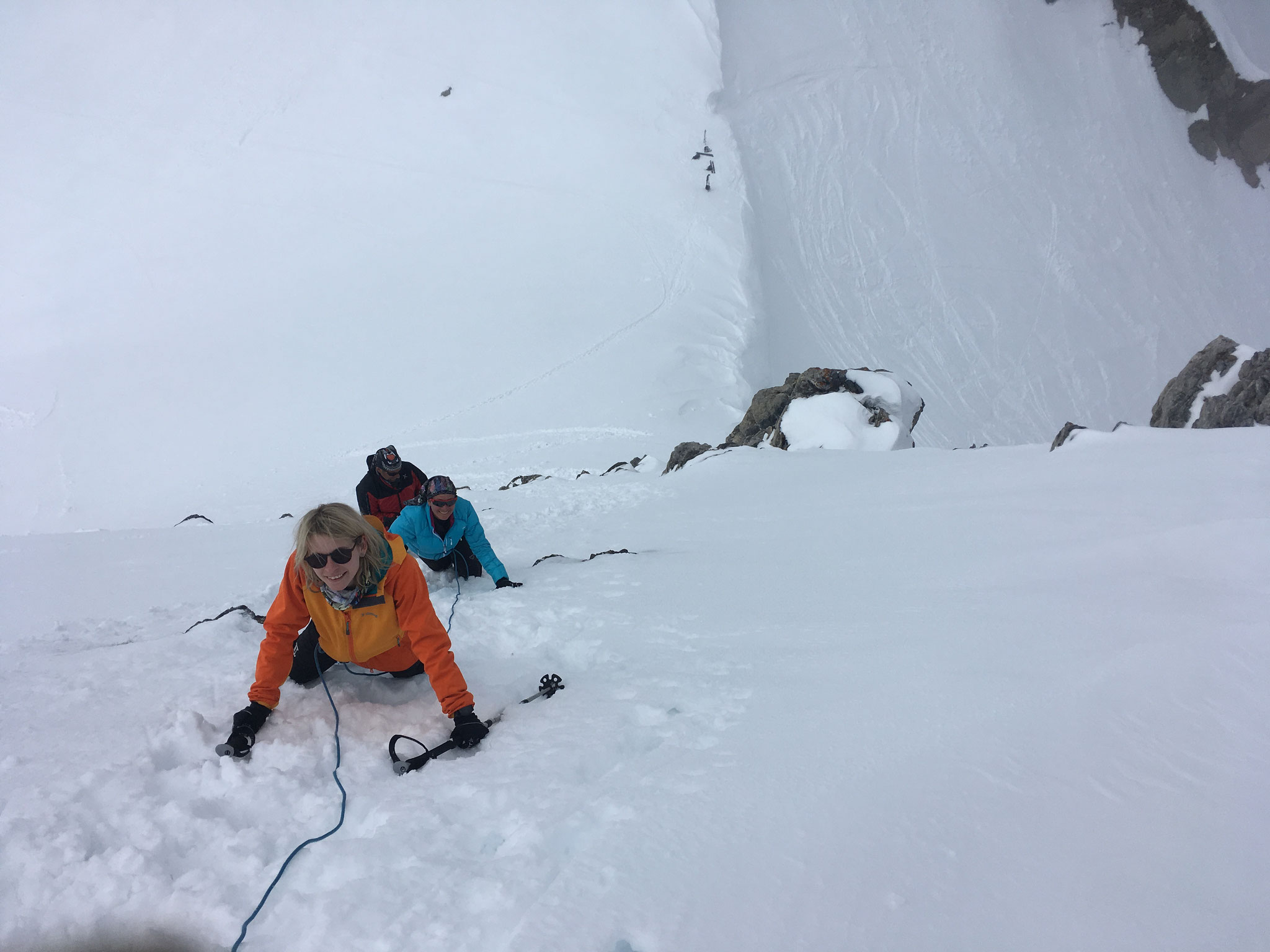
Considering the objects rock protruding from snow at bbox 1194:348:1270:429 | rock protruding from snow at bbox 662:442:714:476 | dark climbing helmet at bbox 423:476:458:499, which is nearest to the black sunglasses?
dark climbing helmet at bbox 423:476:458:499

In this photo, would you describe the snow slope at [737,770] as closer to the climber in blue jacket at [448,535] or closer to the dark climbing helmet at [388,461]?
the climber in blue jacket at [448,535]

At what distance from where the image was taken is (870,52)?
66.3 ft

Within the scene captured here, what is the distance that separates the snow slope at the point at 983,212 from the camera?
1528 centimetres

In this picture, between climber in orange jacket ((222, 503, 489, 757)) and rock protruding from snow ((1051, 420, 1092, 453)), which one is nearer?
climber in orange jacket ((222, 503, 489, 757))

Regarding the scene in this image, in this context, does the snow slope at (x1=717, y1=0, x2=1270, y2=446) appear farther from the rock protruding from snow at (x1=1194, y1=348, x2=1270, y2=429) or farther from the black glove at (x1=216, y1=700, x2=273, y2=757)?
the black glove at (x1=216, y1=700, x2=273, y2=757)

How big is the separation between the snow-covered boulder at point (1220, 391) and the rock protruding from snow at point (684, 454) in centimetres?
494

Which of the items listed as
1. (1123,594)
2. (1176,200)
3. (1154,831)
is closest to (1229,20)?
(1176,200)

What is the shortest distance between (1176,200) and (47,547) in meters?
25.8

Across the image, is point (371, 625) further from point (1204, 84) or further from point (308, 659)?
point (1204, 84)

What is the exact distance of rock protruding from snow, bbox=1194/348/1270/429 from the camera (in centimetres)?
605

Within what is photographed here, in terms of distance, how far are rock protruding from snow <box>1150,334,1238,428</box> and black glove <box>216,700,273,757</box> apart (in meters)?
8.44

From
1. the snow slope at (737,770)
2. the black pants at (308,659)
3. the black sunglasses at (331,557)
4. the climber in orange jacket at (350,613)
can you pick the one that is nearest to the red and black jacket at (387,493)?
the snow slope at (737,770)

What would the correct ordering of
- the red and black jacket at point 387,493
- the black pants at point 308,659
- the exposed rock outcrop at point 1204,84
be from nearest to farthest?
the black pants at point 308,659
the red and black jacket at point 387,493
the exposed rock outcrop at point 1204,84

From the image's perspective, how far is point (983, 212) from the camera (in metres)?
17.7
